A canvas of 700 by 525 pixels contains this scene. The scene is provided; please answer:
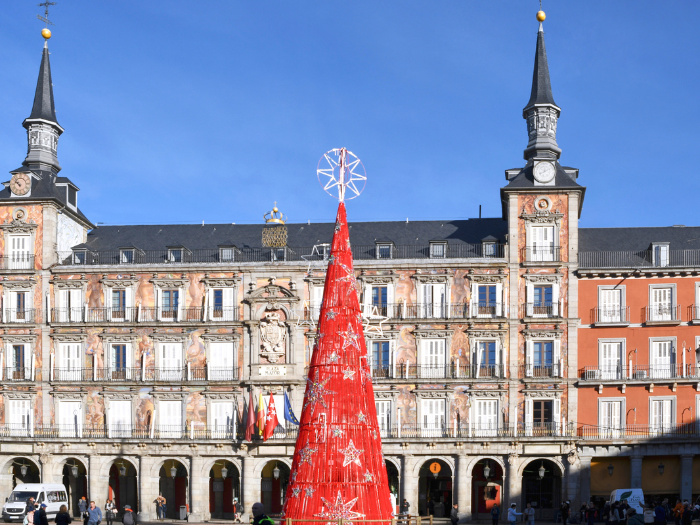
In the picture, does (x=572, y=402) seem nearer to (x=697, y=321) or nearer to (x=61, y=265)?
(x=697, y=321)

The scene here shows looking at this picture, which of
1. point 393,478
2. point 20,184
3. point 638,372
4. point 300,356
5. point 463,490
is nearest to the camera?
point 463,490

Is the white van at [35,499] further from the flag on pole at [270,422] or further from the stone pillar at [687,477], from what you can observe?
the stone pillar at [687,477]

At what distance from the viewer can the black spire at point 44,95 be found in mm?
65125

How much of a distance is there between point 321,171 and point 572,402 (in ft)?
104

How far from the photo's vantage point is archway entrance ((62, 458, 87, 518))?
6012cm

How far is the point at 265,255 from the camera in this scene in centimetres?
6106

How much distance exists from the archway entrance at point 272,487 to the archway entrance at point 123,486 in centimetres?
830

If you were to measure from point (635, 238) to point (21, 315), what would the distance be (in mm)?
39699

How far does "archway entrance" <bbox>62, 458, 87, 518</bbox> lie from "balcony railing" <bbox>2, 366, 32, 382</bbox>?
5879 mm

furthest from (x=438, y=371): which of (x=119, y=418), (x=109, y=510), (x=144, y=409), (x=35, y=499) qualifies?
(x=35, y=499)

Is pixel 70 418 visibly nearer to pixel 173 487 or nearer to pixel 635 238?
pixel 173 487

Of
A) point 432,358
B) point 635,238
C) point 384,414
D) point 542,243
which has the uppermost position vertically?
point 635,238

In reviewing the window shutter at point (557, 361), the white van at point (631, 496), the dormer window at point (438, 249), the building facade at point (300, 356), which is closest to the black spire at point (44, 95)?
the building facade at point (300, 356)

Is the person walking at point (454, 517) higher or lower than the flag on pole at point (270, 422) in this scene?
lower
